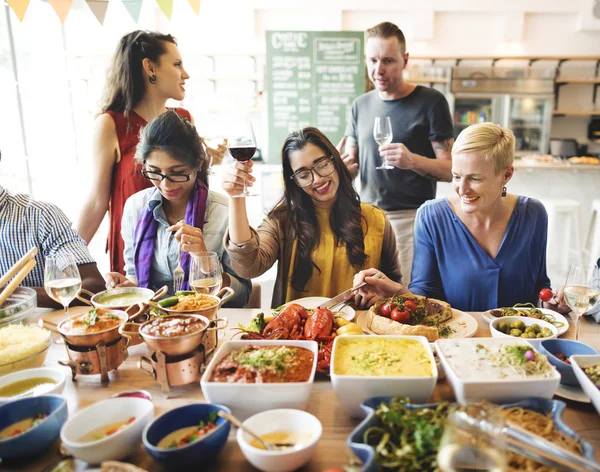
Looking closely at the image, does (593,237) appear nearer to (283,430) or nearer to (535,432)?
(535,432)

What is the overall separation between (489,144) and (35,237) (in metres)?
2.08

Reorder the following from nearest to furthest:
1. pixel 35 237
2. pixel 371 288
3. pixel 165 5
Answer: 1. pixel 371 288
2. pixel 35 237
3. pixel 165 5

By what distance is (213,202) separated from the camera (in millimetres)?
2451

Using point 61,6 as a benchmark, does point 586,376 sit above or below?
below

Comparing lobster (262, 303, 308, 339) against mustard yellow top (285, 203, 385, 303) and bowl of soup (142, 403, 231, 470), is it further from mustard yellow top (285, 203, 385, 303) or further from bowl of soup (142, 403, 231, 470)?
mustard yellow top (285, 203, 385, 303)

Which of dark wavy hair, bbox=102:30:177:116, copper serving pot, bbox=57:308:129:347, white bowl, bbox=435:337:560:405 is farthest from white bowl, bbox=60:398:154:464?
dark wavy hair, bbox=102:30:177:116

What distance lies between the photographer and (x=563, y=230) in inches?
200

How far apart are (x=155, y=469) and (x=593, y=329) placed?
1510mm

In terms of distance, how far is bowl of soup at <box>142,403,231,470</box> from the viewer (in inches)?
35.5

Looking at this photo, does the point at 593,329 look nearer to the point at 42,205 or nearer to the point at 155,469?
the point at 155,469

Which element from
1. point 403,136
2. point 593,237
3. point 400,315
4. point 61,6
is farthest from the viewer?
point 593,237

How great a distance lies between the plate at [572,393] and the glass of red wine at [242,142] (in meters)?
1.30

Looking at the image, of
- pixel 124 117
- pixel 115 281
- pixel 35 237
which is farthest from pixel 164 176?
pixel 124 117

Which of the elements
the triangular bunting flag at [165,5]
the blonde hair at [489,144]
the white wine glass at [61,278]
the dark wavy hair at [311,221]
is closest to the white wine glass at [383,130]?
the dark wavy hair at [311,221]
